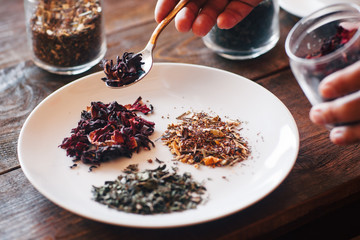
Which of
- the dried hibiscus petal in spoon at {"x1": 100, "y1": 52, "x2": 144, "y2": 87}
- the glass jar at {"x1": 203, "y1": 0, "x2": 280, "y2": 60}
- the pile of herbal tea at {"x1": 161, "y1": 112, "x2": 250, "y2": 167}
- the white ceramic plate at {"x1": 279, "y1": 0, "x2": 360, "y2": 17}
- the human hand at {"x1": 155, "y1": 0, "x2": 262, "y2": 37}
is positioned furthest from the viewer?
the white ceramic plate at {"x1": 279, "y1": 0, "x2": 360, "y2": 17}

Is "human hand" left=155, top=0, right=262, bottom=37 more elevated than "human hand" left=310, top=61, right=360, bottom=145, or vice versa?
"human hand" left=310, top=61, right=360, bottom=145

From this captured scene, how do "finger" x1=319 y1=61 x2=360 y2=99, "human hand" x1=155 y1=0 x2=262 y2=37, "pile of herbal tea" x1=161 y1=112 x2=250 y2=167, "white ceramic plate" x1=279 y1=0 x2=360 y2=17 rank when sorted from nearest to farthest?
"finger" x1=319 y1=61 x2=360 y2=99 → "pile of herbal tea" x1=161 y1=112 x2=250 y2=167 → "human hand" x1=155 y1=0 x2=262 y2=37 → "white ceramic plate" x1=279 y1=0 x2=360 y2=17

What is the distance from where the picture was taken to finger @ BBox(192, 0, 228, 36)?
56.0 inches

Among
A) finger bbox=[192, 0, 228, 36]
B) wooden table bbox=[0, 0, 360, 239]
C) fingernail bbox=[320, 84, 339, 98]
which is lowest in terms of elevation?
wooden table bbox=[0, 0, 360, 239]

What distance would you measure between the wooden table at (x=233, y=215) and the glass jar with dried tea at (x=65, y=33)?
69 mm

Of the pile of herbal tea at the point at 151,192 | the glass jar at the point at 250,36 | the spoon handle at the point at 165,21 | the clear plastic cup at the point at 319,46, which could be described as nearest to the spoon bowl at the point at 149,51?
the spoon handle at the point at 165,21

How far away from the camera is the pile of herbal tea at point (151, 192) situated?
0.97m

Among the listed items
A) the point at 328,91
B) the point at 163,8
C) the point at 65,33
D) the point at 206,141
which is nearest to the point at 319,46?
the point at 328,91

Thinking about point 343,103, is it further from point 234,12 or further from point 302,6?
point 302,6

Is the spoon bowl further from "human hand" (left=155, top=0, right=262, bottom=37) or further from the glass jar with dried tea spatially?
the glass jar with dried tea

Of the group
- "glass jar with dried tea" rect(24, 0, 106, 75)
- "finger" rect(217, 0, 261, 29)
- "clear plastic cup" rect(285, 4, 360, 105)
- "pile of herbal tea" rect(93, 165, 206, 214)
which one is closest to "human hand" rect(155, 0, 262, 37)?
"finger" rect(217, 0, 261, 29)

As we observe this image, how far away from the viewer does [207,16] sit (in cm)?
143

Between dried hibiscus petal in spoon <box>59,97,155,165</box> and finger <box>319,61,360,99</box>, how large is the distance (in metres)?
0.52

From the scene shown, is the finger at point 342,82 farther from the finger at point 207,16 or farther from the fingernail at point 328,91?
the finger at point 207,16
